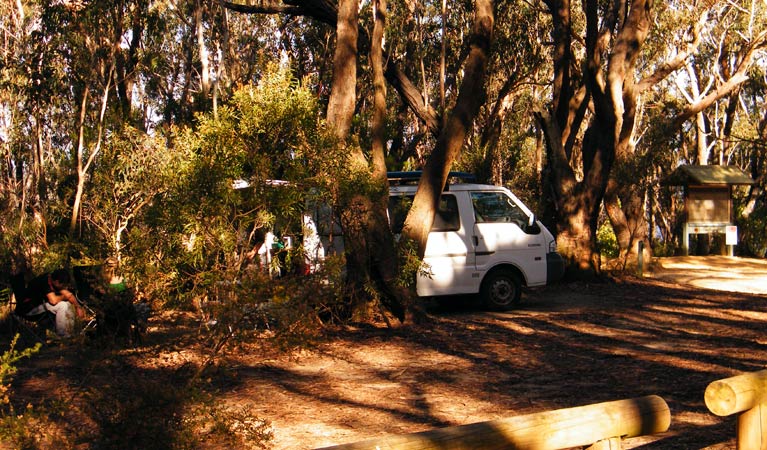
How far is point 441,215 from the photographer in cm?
1284

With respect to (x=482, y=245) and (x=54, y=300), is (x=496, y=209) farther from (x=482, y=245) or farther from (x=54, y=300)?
(x=54, y=300)

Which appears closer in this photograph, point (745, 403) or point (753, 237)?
point (745, 403)

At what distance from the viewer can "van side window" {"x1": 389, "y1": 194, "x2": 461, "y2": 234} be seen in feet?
41.2

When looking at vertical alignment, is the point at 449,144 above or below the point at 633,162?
below

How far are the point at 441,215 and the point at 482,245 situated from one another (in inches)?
29.8

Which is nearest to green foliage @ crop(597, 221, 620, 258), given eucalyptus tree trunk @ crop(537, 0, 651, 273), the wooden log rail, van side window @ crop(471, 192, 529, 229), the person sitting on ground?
eucalyptus tree trunk @ crop(537, 0, 651, 273)

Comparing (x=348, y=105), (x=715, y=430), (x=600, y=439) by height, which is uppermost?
(x=348, y=105)

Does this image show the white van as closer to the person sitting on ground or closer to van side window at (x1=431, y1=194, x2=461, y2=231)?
van side window at (x1=431, y1=194, x2=461, y2=231)

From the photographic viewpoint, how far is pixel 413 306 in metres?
11.3

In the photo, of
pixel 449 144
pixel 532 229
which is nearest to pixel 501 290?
pixel 532 229

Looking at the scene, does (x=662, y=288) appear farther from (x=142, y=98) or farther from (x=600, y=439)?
(x=142, y=98)

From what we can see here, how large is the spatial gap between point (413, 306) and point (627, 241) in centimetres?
981

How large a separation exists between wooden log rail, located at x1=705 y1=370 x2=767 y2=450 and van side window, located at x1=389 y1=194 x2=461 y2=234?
889cm

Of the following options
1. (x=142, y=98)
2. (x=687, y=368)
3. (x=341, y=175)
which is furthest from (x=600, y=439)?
(x=142, y=98)
